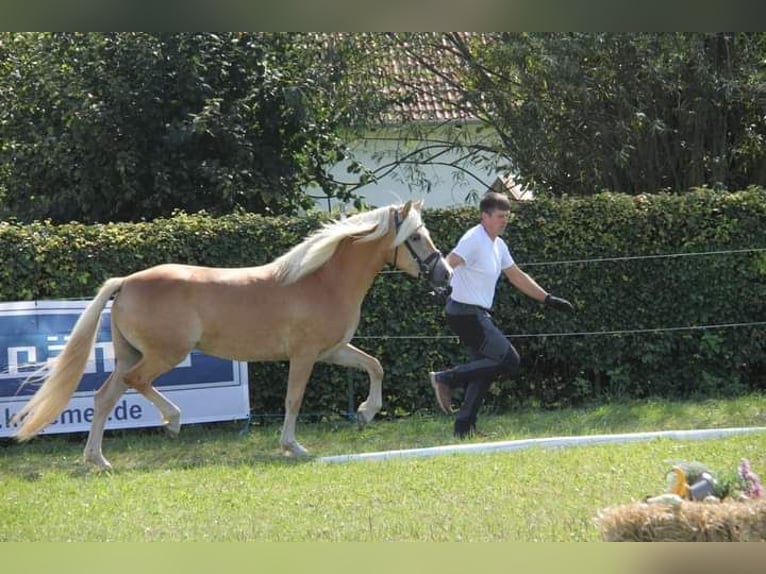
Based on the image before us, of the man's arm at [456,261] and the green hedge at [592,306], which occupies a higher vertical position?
the man's arm at [456,261]

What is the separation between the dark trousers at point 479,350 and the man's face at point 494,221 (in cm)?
61

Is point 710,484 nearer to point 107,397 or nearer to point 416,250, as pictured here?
point 416,250

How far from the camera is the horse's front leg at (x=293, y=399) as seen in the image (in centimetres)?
897

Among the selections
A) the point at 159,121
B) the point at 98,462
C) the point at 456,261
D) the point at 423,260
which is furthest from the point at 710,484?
the point at 159,121

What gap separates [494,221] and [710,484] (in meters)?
3.76

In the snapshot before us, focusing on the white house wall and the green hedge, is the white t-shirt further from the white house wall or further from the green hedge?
the white house wall

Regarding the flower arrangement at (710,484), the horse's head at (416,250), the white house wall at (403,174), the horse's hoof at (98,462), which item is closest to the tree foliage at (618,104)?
the white house wall at (403,174)

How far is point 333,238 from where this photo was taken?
906cm

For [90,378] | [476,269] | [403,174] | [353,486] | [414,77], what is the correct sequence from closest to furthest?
[353,486]
[476,269]
[90,378]
[414,77]
[403,174]

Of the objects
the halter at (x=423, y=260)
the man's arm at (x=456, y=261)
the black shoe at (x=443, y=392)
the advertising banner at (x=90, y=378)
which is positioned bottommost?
the advertising banner at (x=90, y=378)

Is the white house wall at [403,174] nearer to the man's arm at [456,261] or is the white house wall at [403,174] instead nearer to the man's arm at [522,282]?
the man's arm at [522,282]

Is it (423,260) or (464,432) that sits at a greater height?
(423,260)

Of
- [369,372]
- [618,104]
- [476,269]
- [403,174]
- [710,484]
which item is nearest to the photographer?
[710,484]

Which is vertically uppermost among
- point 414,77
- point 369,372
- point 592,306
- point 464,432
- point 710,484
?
point 414,77
